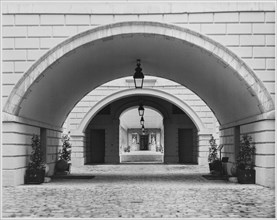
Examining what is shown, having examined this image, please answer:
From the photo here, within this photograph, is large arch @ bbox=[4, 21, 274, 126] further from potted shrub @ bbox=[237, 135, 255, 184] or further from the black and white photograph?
potted shrub @ bbox=[237, 135, 255, 184]

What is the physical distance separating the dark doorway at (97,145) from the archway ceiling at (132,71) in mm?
11631

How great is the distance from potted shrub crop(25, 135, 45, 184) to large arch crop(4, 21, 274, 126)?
953 mm

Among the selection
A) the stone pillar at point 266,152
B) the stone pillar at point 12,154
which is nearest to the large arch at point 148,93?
the stone pillar at point 12,154

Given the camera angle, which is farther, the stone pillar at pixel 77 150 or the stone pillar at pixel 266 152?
the stone pillar at pixel 77 150

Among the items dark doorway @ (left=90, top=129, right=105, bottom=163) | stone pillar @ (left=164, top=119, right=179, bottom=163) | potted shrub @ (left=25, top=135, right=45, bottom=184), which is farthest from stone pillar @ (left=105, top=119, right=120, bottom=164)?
potted shrub @ (left=25, top=135, right=45, bottom=184)

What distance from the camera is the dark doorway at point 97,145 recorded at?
93.3ft

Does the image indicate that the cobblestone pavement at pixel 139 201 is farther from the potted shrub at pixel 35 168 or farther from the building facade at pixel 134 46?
Result: the building facade at pixel 134 46

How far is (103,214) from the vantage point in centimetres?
736

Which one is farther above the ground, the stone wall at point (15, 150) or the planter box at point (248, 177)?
the stone wall at point (15, 150)

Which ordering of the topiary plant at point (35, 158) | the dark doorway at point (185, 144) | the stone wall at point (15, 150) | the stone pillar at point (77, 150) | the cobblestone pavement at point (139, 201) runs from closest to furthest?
the cobblestone pavement at point (139, 201)
the stone wall at point (15, 150)
the topiary plant at point (35, 158)
the stone pillar at point (77, 150)
the dark doorway at point (185, 144)

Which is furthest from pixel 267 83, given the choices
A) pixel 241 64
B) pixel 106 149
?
pixel 106 149

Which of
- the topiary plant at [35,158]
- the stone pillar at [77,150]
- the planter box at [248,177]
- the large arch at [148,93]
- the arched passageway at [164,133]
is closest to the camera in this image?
the planter box at [248,177]

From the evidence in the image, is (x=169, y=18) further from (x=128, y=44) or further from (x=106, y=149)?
(x=106, y=149)

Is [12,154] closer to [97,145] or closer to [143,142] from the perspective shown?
[97,145]
